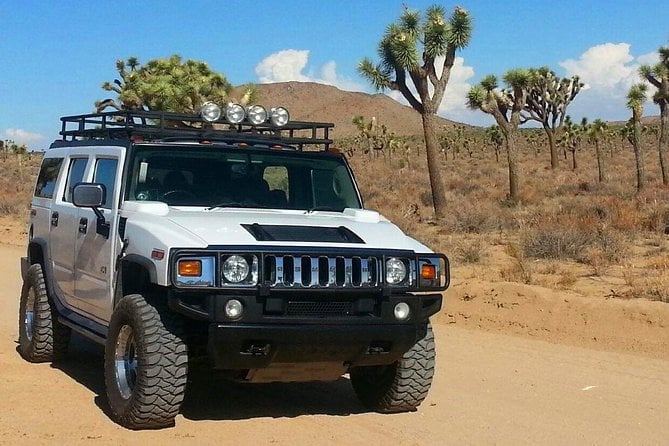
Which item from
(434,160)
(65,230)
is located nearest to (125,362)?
(65,230)

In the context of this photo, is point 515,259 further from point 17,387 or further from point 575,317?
point 17,387

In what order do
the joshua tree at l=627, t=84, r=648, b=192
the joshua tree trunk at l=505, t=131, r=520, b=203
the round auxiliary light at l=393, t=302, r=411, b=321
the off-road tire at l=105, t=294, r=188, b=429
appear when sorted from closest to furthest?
the off-road tire at l=105, t=294, r=188, b=429 < the round auxiliary light at l=393, t=302, r=411, b=321 < the joshua tree trunk at l=505, t=131, r=520, b=203 < the joshua tree at l=627, t=84, r=648, b=192

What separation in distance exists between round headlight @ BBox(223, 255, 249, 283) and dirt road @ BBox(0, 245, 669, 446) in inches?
41.9

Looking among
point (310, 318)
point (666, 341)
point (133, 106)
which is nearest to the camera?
point (310, 318)

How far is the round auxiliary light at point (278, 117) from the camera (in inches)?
310

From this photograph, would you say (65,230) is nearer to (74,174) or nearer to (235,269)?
(74,174)

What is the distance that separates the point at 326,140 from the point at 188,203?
5.24 ft

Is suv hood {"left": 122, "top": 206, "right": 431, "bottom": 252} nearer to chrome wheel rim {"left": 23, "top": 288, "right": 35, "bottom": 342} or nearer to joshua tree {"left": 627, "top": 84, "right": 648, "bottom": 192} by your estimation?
chrome wheel rim {"left": 23, "top": 288, "right": 35, "bottom": 342}

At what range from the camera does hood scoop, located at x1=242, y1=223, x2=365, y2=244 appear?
5.79m

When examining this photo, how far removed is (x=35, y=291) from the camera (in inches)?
324

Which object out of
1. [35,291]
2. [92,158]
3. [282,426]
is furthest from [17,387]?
[282,426]

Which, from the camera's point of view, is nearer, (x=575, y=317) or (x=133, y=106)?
(x=575, y=317)

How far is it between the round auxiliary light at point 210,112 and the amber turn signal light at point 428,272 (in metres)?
2.37

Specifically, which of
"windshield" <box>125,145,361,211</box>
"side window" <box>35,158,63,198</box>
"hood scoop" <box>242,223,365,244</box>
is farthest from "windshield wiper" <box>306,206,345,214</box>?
"side window" <box>35,158,63,198</box>
